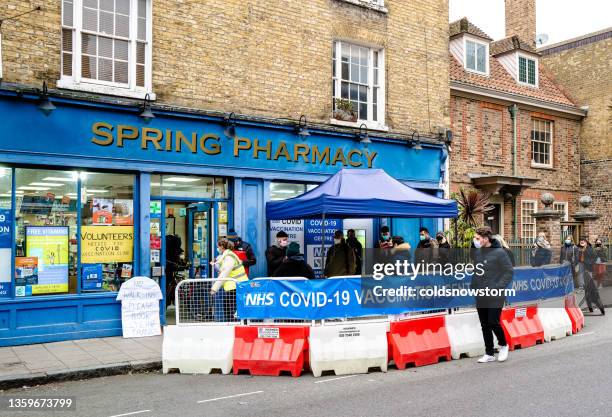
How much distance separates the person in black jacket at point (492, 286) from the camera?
27.6 ft

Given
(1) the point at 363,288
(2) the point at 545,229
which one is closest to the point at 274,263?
(1) the point at 363,288

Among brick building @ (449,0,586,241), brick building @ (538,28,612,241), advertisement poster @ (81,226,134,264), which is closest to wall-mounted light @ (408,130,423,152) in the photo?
brick building @ (449,0,586,241)

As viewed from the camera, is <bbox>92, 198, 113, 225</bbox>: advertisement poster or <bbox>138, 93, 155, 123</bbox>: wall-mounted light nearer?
<bbox>92, 198, 113, 225</bbox>: advertisement poster

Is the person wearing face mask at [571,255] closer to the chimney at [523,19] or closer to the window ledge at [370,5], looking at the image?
the window ledge at [370,5]

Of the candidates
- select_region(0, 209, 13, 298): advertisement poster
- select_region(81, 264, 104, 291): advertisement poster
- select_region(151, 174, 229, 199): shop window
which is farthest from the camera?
select_region(151, 174, 229, 199): shop window

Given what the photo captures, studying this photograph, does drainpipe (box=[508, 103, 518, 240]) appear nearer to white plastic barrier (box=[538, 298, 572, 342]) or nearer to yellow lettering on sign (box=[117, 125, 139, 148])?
white plastic barrier (box=[538, 298, 572, 342])

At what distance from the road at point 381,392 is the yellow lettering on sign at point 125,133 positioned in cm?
446

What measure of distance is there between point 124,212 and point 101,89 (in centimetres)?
223

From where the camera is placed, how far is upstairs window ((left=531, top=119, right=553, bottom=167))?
22.1m

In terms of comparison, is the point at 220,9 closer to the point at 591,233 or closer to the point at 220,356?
the point at 220,356

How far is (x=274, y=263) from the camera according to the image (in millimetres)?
11266

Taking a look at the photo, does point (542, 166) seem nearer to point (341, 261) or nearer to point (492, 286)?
point (341, 261)

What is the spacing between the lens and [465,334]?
8.95 meters

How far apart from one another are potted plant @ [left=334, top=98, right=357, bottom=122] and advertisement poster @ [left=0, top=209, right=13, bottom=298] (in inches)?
284
